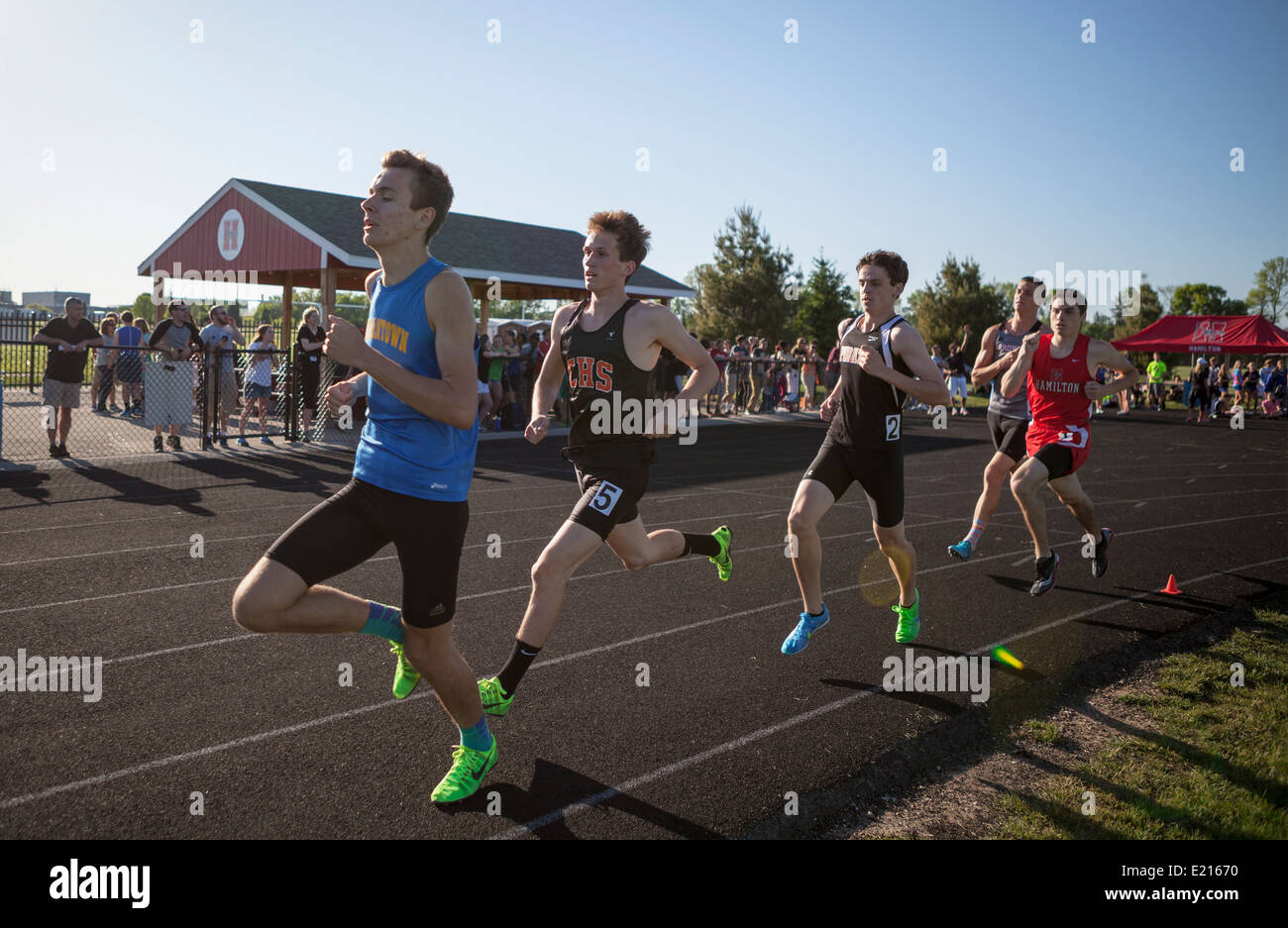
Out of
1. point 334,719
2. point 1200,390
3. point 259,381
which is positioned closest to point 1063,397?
point 334,719

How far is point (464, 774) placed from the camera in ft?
11.5

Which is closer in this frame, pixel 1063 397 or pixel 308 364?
pixel 1063 397

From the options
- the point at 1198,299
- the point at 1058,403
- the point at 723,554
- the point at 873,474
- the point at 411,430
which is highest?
the point at 1198,299

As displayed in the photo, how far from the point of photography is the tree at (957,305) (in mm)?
49281

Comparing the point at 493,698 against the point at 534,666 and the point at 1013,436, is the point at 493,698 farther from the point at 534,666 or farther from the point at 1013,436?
the point at 1013,436

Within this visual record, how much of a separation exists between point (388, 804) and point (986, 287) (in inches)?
2047

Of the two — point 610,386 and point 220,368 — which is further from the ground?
point 220,368

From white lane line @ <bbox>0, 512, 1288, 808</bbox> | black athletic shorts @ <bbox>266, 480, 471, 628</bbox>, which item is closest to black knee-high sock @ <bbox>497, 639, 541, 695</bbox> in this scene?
white lane line @ <bbox>0, 512, 1288, 808</bbox>

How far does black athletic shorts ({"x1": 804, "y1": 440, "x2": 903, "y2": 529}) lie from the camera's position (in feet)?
17.7

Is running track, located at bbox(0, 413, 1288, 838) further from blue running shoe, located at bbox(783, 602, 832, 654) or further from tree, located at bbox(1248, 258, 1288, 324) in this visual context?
tree, located at bbox(1248, 258, 1288, 324)

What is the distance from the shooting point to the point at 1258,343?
147 ft

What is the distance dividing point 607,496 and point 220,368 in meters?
11.5

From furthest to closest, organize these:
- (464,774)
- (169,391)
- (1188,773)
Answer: (169,391), (1188,773), (464,774)
